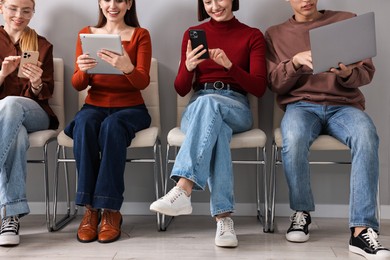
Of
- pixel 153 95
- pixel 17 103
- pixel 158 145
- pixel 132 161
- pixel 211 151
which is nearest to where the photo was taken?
pixel 211 151

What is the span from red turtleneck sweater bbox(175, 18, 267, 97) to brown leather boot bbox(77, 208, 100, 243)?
0.68 metres

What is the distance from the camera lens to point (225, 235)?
2283mm

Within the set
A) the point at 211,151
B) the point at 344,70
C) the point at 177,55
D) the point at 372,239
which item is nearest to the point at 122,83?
the point at 177,55

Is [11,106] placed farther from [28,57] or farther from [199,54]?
[199,54]

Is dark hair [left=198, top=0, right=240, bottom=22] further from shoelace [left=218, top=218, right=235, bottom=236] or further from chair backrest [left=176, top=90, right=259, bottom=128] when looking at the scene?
shoelace [left=218, top=218, right=235, bottom=236]

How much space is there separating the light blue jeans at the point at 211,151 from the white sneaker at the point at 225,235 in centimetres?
7

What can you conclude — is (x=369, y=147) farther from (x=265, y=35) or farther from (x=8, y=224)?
(x=8, y=224)

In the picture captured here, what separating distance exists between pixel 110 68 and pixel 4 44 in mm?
620

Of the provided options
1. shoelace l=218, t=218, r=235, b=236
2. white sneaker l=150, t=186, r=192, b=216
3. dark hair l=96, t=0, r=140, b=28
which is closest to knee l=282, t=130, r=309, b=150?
shoelace l=218, t=218, r=235, b=236

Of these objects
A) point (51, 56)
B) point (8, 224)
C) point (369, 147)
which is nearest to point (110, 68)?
point (51, 56)

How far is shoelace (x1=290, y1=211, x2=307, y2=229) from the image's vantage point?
2387 mm

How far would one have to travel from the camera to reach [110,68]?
2.47m

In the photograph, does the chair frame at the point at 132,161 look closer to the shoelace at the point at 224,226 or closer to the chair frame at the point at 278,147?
the shoelace at the point at 224,226

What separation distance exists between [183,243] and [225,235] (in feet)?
0.65
